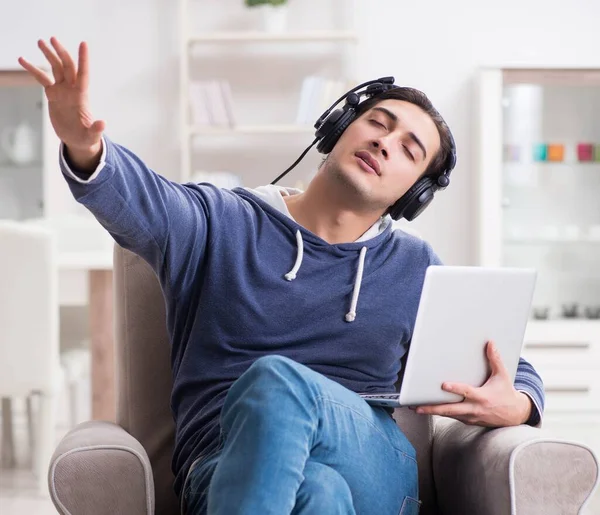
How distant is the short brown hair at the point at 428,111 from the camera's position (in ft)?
5.86

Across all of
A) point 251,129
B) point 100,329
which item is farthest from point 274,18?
point 100,329

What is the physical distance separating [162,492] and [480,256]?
3.03 m

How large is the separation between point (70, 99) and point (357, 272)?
0.64m

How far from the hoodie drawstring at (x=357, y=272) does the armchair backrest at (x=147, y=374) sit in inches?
10.8

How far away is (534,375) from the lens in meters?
1.69

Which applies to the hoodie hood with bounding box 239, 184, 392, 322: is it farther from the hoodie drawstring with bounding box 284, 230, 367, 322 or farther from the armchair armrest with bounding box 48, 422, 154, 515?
the armchair armrest with bounding box 48, 422, 154, 515

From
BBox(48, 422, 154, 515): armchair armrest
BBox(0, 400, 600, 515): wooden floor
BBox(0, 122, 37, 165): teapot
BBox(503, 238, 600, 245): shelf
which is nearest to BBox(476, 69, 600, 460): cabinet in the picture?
BBox(503, 238, 600, 245): shelf

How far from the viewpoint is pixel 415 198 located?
5.89ft

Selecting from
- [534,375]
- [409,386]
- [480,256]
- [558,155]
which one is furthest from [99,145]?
[558,155]

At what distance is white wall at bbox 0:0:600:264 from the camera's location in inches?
183

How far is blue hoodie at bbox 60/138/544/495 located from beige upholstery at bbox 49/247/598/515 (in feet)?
0.34

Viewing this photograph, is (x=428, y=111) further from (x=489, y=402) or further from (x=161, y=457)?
(x=161, y=457)

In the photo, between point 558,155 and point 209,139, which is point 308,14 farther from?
point 558,155

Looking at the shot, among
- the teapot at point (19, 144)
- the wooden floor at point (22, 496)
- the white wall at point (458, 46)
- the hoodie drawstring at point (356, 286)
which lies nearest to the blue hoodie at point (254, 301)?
the hoodie drawstring at point (356, 286)
